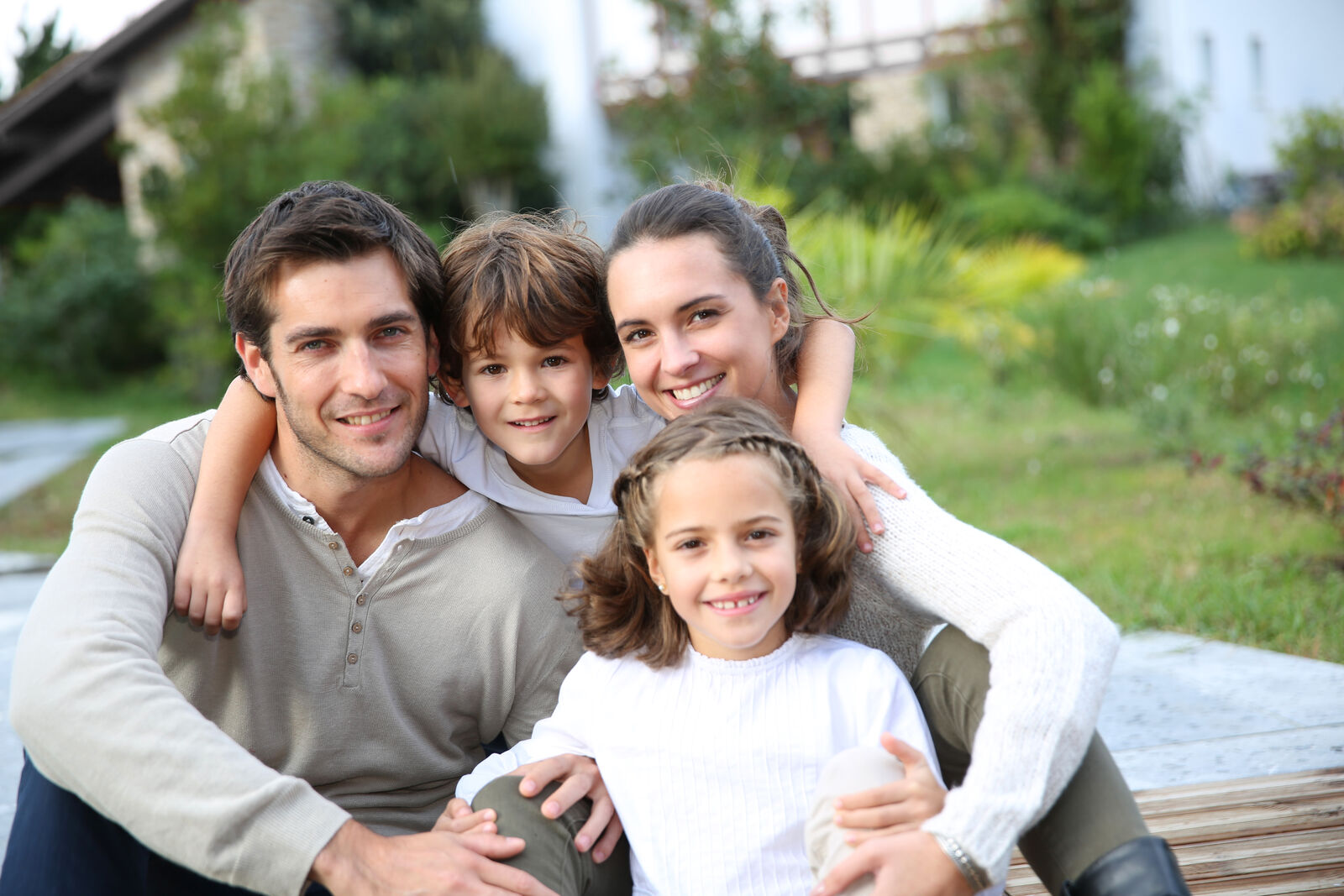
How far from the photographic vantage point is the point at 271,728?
7.61ft

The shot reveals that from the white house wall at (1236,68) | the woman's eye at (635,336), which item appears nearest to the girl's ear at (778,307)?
the woman's eye at (635,336)

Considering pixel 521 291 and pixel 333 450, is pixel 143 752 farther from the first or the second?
pixel 521 291

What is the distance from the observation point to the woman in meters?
1.70

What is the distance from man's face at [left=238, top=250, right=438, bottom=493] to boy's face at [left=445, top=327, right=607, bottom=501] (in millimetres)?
174

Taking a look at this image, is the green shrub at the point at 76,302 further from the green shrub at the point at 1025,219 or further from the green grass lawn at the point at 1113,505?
the green shrub at the point at 1025,219

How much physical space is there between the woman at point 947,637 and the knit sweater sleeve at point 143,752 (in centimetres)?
82

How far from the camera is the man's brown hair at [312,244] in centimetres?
232

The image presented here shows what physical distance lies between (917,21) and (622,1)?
17.3 feet

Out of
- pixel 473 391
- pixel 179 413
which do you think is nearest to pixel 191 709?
pixel 473 391

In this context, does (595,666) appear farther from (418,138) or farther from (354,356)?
(418,138)

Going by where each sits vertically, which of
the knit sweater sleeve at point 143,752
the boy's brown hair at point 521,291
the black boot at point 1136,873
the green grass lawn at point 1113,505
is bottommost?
the green grass lawn at point 1113,505

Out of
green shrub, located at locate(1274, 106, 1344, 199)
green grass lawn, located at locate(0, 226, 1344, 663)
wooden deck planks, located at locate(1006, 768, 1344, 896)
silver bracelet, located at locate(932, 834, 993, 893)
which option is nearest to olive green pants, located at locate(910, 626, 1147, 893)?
silver bracelet, located at locate(932, 834, 993, 893)

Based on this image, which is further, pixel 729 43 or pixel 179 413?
pixel 729 43

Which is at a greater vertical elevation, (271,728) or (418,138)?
(418,138)
